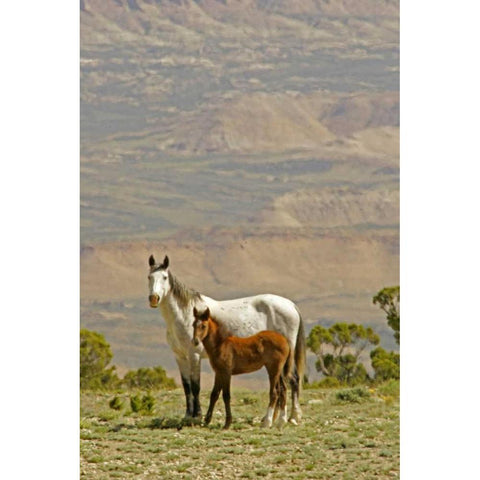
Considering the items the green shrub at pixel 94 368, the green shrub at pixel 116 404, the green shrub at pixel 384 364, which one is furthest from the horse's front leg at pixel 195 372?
the green shrub at pixel 384 364

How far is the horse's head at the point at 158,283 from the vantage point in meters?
12.0

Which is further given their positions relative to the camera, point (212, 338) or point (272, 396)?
point (272, 396)

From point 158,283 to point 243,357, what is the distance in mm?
1152

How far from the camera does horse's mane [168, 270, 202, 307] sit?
476 inches

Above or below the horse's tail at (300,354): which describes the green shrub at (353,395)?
below

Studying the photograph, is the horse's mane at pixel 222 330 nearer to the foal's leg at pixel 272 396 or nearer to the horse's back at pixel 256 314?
the horse's back at pixel 256 314

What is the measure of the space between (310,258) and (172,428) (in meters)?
3.00

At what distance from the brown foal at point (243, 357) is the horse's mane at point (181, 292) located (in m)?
0.18

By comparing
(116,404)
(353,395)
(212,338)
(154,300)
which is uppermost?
(154,300)

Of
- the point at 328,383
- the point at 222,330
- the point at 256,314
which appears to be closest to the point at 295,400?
the point at 256,314

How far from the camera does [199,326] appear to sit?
11.9 meters

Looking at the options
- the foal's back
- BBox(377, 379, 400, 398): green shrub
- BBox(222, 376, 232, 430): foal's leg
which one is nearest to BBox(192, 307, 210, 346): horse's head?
the foal's back

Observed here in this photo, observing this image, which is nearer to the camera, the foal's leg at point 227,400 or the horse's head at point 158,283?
the horse's head at point 158,283

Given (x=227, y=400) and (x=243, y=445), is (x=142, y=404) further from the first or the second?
(x=243, y=445)
